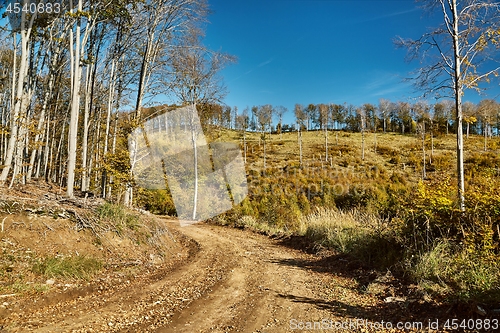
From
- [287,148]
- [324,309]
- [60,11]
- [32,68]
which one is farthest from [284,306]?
[287,148]

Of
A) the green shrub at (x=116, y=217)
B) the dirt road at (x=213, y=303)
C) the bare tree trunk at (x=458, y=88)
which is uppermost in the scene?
the bare tree trunk at (x=458, y=88)

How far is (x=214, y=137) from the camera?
Answer: 58.5 ft

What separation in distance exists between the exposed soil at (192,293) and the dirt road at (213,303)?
0.01 m

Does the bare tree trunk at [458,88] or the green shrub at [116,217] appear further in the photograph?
the green shrub at [116,217]

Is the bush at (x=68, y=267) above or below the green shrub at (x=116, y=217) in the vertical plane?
below

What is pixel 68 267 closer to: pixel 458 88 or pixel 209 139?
pixel 458 88

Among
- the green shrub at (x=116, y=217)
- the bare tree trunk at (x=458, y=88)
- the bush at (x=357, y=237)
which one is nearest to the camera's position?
the bush at (x=357, y=237)

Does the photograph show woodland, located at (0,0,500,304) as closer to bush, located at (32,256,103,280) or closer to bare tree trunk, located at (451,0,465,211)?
bare tree trunk, located at (451,0,465,211)

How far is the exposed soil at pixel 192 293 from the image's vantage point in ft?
10.4

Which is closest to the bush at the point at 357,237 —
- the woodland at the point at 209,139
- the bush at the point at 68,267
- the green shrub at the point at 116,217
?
the woodland at the point at 209,139

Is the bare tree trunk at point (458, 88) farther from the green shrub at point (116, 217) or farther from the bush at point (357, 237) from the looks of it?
the green shrub at point (116, 217)

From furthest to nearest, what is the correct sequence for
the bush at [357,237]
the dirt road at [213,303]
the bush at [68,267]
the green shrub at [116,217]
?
the green shrub at [116,217], the bush at [357,237], the bush at [68,267], the dirt road at [213,303]

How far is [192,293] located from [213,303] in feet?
1.80

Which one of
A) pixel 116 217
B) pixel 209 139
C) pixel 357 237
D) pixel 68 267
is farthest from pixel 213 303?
pixel 209 139
